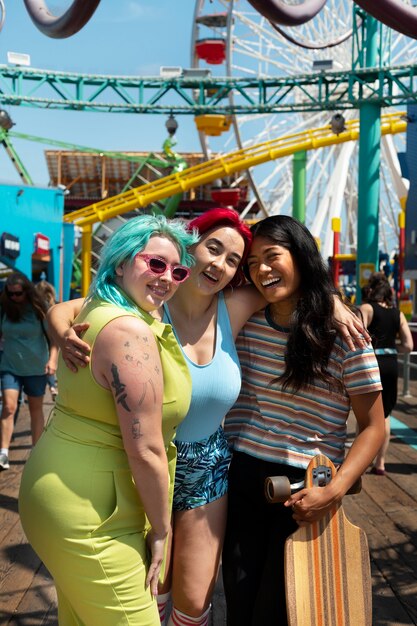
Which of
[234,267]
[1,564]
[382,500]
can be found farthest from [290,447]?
[382,500]

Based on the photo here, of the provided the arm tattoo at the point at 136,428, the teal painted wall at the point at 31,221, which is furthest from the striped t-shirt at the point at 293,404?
the teal painted wall at the point at 31,221

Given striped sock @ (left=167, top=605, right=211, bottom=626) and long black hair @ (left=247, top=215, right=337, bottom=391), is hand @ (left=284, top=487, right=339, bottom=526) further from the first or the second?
striped sock @ (left=167, top=605, right=211, bottom=626)

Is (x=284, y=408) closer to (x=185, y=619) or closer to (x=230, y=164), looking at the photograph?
(x=185, y=619)

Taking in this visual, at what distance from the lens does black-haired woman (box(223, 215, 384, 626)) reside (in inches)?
90.7

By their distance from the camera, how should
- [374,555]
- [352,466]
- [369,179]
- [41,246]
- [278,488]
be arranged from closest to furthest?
[278,488], [352,466], [374,555], [41,246], [369,179]

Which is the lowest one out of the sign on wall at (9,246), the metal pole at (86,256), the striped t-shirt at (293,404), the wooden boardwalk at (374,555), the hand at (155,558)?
the metal pole at (86,256)

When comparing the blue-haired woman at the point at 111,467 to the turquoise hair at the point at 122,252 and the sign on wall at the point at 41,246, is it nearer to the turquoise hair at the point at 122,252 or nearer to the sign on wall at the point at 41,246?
the turquoise hair at the point at 122,252

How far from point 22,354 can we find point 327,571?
14.1 feet

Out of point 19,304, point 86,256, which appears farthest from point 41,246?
point 86,256

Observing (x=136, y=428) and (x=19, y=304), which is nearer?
(x=136, y=428)

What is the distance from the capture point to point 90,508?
73.7 inches

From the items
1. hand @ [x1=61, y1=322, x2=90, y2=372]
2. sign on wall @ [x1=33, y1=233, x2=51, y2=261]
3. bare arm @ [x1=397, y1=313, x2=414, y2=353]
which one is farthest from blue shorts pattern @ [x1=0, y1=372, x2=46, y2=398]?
sign on wall @ [x1=33, y1=233, x2=51, y2=261]

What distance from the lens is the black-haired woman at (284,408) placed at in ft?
7.55

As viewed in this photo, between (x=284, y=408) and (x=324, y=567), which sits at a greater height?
(x=284, y=408)
